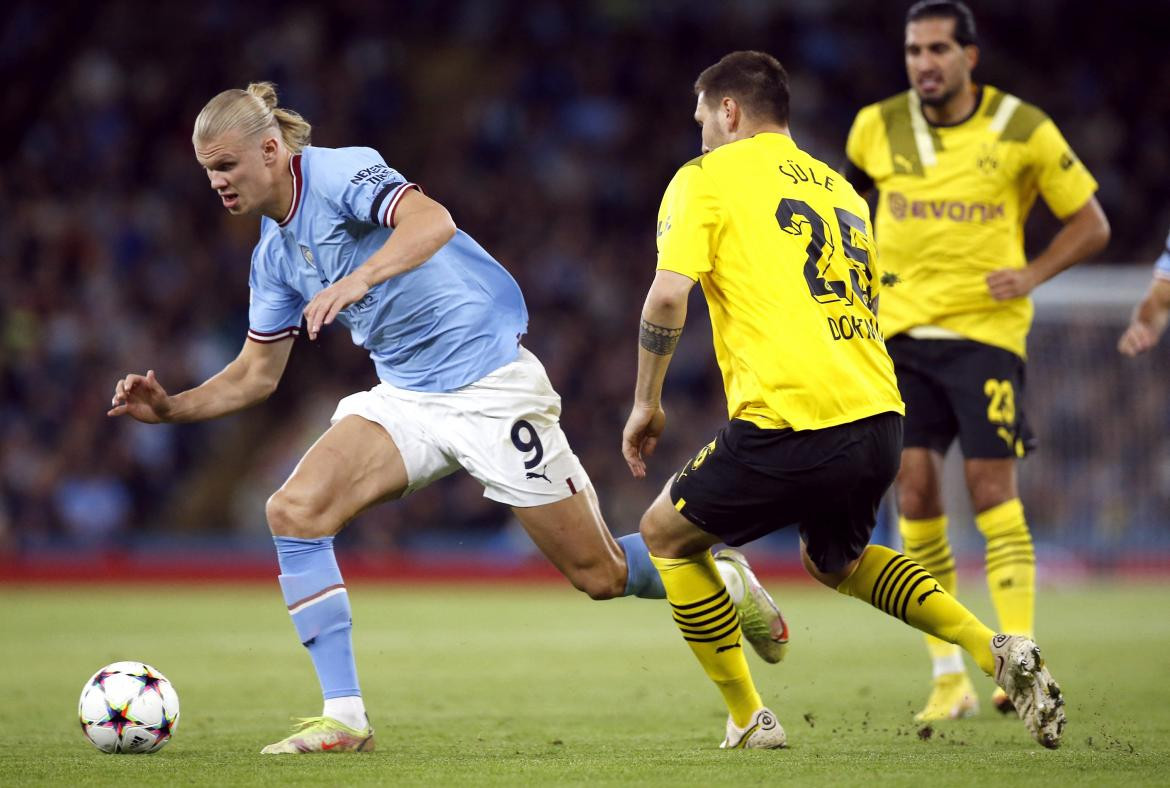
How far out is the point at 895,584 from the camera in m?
5.11

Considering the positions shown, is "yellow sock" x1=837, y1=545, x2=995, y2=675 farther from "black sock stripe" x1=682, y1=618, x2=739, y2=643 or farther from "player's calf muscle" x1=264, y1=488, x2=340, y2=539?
"player's calf muscle" x1=264, y1=488, x2=340, y2=539

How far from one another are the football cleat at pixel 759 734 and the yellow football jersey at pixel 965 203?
2.12 m

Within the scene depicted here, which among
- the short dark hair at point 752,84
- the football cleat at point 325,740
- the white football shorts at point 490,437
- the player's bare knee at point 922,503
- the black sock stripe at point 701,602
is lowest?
the football cleat at point 325,740

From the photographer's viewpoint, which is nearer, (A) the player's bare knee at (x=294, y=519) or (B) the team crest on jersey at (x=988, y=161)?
(A) the player's bare knee at (x=294, y=519)

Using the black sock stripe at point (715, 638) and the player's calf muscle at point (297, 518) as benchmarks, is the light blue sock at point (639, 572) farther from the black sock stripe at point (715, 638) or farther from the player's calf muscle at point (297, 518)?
the player's calf muscle at point (297, 518)

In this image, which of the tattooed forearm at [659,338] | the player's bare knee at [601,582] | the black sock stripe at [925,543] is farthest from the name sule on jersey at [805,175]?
the black sock stripe at [925,543]

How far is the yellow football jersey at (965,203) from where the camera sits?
6613 mm

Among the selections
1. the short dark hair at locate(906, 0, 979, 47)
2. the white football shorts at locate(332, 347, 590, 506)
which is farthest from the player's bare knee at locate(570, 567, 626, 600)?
the short dark hair at locate(906, 0, 979, 47)

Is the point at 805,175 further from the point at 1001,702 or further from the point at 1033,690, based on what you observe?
the point at 1001,702

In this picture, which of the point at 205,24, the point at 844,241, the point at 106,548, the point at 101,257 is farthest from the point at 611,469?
the point at 844,241

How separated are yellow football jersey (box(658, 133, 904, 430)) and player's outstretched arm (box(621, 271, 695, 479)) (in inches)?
2.5

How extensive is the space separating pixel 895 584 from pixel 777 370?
0.85 m

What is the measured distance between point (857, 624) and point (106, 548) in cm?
867

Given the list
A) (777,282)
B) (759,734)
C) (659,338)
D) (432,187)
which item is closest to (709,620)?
(759,734)
